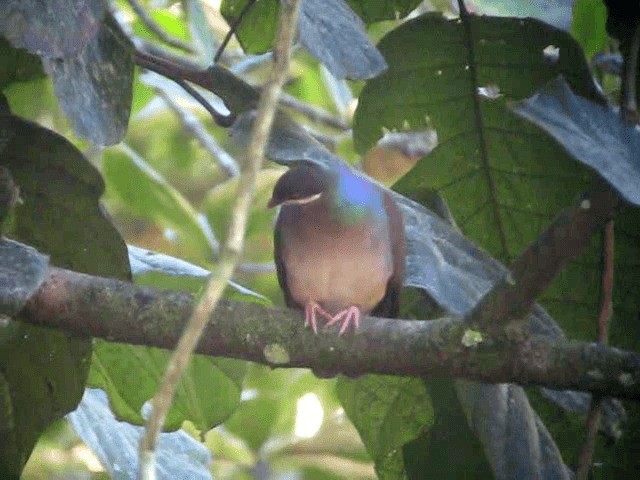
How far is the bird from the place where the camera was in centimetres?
254

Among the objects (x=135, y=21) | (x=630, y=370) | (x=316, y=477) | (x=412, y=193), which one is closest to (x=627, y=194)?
(x=630, y=370)

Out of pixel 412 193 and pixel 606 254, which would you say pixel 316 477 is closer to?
pixel 412 193

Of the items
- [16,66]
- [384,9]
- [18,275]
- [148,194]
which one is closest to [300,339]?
[18,275]

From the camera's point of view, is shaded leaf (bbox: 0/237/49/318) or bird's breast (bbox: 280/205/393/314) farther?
bird's breast (bbox: 280/205/393/314)

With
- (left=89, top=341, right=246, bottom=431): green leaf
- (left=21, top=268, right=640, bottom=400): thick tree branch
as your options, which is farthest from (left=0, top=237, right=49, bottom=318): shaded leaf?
(left=89, top=341, right=246, bottom=431): green leaf

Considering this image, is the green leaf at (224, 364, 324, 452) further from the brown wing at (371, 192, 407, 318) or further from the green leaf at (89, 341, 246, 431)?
the brown wing at (371, 192, 407, 318)

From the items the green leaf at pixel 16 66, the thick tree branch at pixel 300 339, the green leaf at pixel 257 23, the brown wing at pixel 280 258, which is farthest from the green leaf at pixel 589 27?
the thick tree branch at pixel 300 339

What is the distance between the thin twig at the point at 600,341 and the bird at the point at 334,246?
1.47ft

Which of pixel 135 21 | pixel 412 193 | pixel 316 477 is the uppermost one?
pixel 412 193

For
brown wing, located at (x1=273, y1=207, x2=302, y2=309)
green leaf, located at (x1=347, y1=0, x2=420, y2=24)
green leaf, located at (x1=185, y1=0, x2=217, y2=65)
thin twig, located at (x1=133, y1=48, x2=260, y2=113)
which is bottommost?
brown wing, located at (x1=273, y1=207, x2=302, y2=309)

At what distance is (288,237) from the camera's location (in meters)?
2.63

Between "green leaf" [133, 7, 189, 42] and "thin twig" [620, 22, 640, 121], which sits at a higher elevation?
"thin twig" [620, 22, 640, 121]

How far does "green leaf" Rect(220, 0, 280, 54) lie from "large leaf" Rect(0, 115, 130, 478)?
0.52 meters

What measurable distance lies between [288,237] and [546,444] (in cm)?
73
